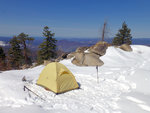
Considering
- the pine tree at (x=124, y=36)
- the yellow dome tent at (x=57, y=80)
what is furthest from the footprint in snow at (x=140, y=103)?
the pine tree at (x=124, y=36)

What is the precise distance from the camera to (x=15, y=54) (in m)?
25.6

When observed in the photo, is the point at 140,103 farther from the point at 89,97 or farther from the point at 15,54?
the point at 15,54

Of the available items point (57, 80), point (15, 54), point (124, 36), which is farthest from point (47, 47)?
point (124, 36)

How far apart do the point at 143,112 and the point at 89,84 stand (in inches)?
153

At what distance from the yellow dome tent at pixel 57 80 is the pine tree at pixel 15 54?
70.3 feet

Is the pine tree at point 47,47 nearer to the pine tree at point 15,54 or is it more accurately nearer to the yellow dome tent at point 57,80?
the pine tree at point 15,54

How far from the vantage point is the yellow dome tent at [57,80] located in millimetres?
6632

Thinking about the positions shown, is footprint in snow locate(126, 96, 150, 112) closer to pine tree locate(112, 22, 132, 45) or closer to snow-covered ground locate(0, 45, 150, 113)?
snow-covered ground locate(0, 45, 150, 113)

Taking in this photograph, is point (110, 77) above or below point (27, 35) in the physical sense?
below

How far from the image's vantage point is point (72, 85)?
7164 millimetres

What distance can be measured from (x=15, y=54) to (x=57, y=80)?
23.8 m

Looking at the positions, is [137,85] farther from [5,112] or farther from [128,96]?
[5,112]

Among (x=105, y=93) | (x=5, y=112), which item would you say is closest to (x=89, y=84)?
(x=105, y=93)

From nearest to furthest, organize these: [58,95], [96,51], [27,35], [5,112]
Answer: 1. [5,112]
2. [58,95]
3. [96,51]
4. [27,35]
